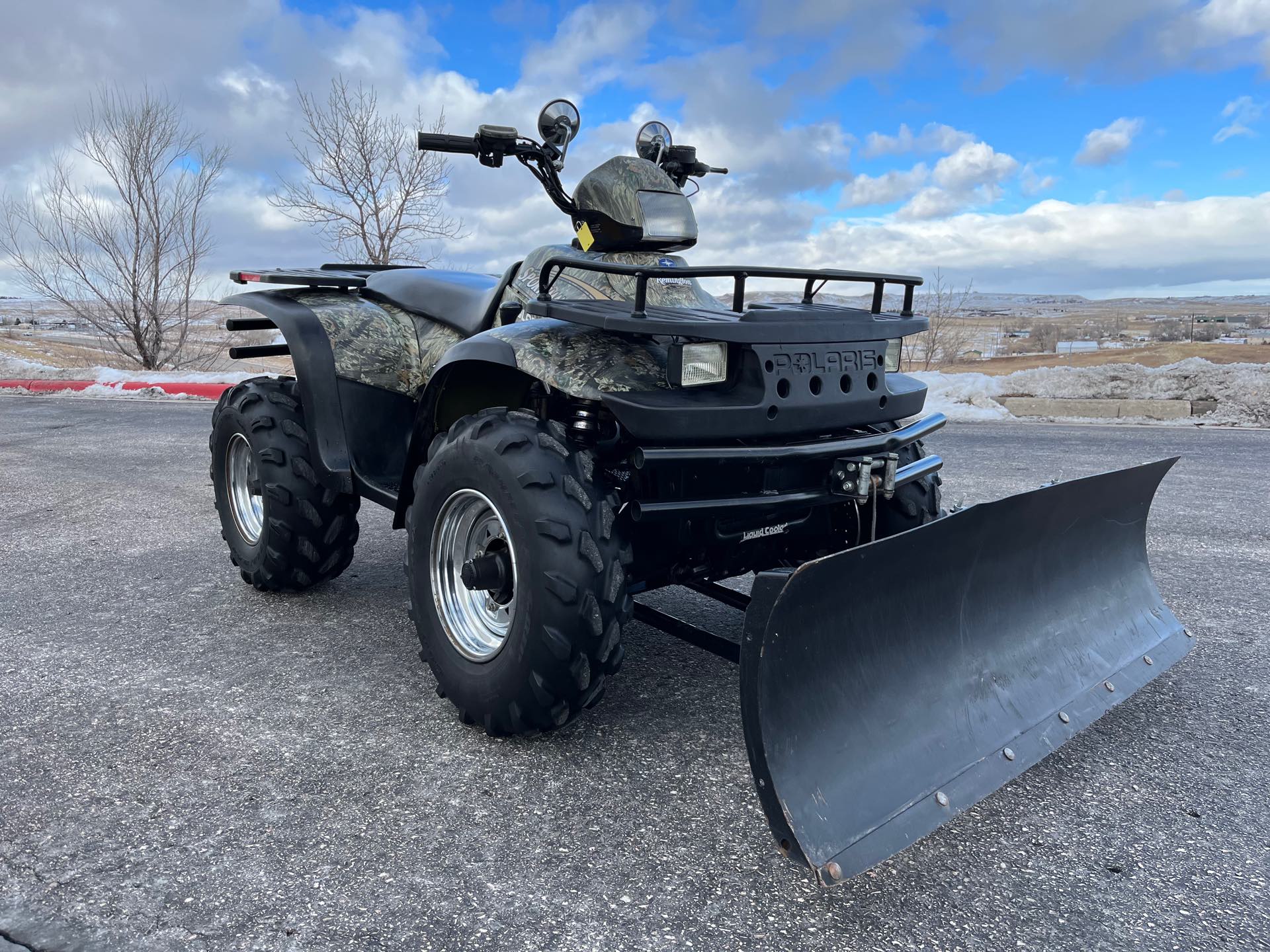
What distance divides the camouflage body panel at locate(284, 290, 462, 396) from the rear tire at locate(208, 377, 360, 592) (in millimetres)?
359

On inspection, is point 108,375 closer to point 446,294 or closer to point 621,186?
point 446,294

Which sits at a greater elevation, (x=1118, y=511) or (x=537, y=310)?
(x=537, y=310)

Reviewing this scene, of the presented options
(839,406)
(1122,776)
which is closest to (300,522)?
(839,406)

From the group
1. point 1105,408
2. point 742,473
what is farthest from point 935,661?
point 1105,408

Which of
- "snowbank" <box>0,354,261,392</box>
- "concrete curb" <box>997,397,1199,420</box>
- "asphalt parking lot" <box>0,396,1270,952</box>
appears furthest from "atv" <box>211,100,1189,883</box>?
"snowbank" <box>0,354,261,392</box>

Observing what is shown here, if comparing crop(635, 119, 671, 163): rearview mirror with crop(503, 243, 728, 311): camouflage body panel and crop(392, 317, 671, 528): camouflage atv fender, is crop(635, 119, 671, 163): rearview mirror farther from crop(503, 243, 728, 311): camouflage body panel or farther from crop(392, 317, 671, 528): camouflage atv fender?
crop(392, 317, 671, 528): camouflage atv fender

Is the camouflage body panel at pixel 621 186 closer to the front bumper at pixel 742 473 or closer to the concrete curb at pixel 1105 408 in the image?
the front bumper at pixel 742 473

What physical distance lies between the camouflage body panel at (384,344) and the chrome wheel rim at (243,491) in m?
0.89

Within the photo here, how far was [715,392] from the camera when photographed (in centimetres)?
310

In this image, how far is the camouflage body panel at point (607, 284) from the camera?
3.72 metres

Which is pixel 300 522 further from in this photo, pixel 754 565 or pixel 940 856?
pixel 940 856

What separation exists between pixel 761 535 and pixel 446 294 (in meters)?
2.01

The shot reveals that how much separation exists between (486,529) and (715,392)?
3.24 ft

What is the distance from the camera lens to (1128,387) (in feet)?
45.2
